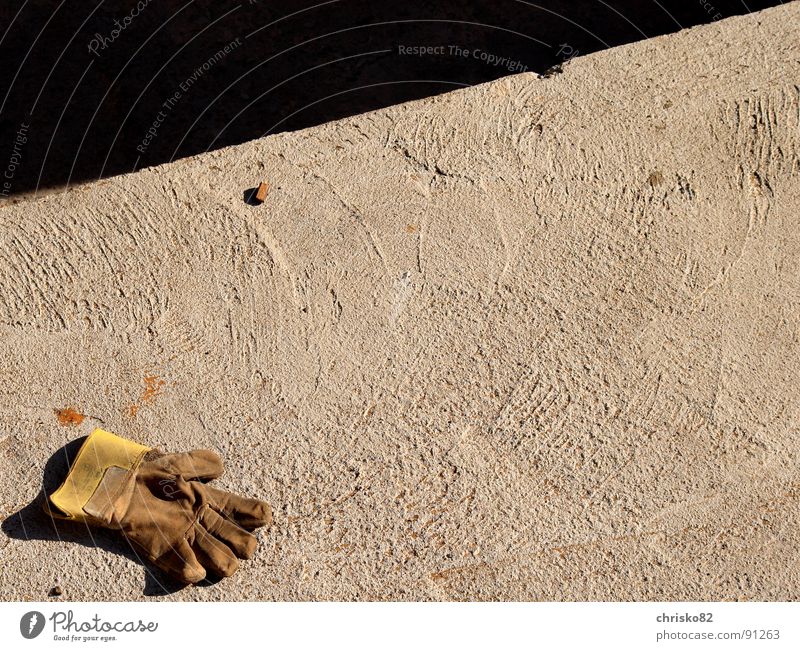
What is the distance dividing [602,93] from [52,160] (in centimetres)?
202

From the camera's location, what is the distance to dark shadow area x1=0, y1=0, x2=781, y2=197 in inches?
125

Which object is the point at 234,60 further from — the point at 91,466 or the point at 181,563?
the point at 181,563

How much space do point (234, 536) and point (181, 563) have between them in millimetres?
137

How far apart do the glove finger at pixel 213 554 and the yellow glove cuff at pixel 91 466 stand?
236mm

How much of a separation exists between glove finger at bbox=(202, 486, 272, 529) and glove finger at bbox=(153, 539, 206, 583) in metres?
0.12

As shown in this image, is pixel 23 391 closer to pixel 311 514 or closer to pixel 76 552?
pixel 76 552

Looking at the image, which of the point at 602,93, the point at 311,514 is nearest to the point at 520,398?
the point at 311,514

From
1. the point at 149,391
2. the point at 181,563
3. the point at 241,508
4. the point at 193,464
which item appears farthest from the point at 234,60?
the point at 181,563

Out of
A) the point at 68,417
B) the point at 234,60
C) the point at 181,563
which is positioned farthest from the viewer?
the point at 234,60

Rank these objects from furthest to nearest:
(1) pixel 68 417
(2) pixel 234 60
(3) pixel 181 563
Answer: (2) pixel 234 60 → (1) pixel 68 417 → (3) pixel 181 563

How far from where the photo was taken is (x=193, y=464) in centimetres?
207

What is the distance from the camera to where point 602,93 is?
232cm

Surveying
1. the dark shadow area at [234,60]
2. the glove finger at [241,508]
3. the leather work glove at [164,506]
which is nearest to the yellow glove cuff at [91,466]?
the leather work glove at [164,506]

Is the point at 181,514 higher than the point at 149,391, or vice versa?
the point at 149,391
